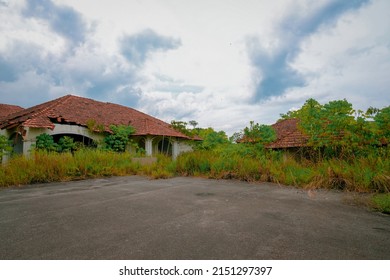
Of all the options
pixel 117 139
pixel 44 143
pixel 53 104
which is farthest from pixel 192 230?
pixel 53 104

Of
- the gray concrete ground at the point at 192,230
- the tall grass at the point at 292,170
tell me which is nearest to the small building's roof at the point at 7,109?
the tall grass at the point at 292,170

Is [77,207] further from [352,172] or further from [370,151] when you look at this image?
[370,151]

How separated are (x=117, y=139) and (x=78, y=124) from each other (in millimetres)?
2428

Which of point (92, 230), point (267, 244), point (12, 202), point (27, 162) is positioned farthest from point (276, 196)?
point (27, 162)

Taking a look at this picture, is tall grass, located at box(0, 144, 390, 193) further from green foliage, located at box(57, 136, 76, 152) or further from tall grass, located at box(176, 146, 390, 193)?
green foliage, located at box(57, 136, 76, 152)

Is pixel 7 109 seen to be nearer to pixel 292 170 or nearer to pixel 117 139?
pixel 117 139

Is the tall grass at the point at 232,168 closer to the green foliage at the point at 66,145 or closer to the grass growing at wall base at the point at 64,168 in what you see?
the grass growing at wall base at the point at 64,168

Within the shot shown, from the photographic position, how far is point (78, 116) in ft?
46.2

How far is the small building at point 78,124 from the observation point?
11750mm

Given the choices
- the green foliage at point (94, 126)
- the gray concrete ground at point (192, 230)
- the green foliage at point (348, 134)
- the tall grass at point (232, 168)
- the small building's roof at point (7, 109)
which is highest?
the small building's roof at point (7, 109)

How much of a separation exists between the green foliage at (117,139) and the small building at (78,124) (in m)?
0.43

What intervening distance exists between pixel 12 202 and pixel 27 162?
372 cm

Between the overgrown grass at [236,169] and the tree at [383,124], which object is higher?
the tree at [383,124]
